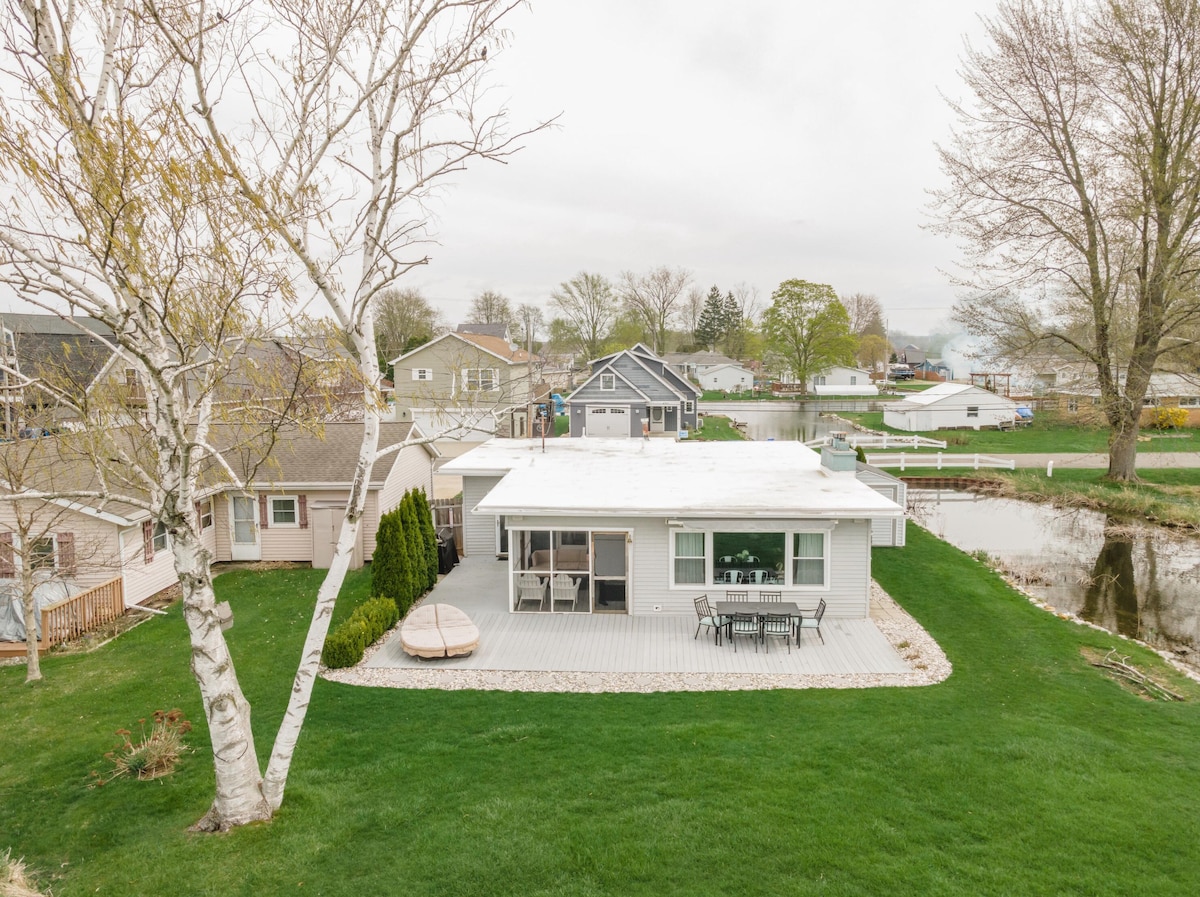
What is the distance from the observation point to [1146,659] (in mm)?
A: 12125

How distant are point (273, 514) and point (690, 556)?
413 inches

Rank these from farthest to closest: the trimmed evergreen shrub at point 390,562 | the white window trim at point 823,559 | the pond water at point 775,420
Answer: the pond water at point 775,420 → the trimmed evergreen shrub at point 390,562 → the white window trim at point 823,559

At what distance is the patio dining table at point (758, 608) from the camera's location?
12.6 metres

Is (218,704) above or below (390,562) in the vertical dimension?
above

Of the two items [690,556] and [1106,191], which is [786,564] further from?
[1106,191]

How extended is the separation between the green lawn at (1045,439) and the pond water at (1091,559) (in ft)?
39.3

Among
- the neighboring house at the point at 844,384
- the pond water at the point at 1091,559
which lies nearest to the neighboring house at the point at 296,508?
the pond water at the point at 1091,559

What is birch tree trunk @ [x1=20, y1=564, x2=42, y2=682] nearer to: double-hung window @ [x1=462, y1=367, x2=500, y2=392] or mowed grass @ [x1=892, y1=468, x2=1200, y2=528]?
double-hung window @ [x1=462, y1=367, x2=500, y2=392]

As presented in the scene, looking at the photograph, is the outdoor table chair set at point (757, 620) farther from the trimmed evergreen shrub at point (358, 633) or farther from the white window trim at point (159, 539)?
the white window trim at point (159, 539)

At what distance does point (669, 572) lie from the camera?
1386 cm

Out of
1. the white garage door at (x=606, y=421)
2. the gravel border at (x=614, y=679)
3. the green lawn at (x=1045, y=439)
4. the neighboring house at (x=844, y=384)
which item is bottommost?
the gravel border at (x=614, y=679)

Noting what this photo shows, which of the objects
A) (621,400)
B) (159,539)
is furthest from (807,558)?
(621,400)

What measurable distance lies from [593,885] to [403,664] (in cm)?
634

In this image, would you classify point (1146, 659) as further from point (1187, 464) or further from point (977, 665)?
point (1187, 464)
